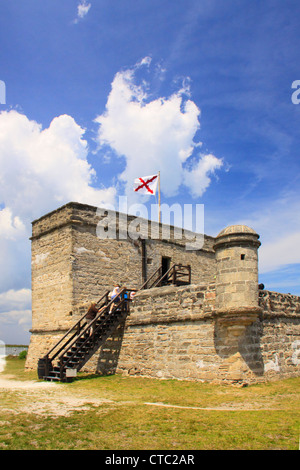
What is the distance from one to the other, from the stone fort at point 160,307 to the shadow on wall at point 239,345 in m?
0.03

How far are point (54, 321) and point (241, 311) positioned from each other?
962 cm

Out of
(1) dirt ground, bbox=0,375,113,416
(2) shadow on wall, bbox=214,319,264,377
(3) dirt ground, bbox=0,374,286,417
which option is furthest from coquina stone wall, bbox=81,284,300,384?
(1) dirt ground, bbox=0,375,113,416

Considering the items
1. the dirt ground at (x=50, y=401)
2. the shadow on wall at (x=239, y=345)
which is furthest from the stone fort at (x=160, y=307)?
the dirt ground at (x=50, y=401)

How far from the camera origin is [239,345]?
1039cm

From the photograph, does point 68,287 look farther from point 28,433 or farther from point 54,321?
point 28,433

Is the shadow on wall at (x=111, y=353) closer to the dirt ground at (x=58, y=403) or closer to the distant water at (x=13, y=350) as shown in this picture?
the dirt ground at (x=58, y=403)

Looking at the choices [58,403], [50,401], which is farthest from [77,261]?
[58,403]

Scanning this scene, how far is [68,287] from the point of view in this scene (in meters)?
16.6

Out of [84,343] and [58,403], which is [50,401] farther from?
[84,343]

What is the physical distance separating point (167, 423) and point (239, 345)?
14.7 feet

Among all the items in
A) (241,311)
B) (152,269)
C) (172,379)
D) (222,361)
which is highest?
(152,269)

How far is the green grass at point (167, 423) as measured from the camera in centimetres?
532
